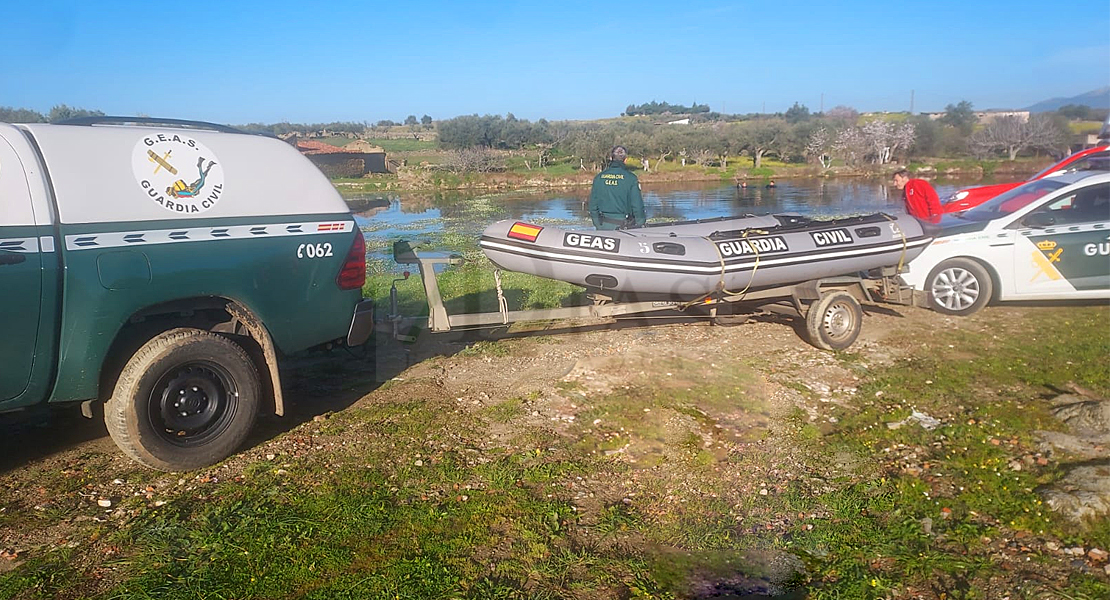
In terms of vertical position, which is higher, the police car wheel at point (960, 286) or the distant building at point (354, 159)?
the distant building at point (354, 159)

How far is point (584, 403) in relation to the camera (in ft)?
18.6

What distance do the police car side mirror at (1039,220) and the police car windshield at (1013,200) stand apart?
0.17 meters

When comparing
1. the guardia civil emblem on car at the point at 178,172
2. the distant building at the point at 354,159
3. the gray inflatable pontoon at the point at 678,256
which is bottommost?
the gray inflatable pontoon at the point at 678,256

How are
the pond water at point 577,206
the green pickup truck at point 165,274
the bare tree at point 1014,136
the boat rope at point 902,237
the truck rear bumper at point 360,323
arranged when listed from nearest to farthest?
the green pickup truck at point 165,274 < the truck rear bumper at point 360,323 < the boat rope at point 902,237 < the pond water at point 577,206 < the bare tree at point 1014,136

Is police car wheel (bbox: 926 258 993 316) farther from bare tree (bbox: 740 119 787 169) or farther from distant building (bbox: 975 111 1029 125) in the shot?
bare tree (bbox: 740 119 787 169)

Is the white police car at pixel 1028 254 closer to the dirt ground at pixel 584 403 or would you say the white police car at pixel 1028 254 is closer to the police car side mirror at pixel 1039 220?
the police car side mirror at pixel 1039 220

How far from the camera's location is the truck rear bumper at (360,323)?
5176 millimetres

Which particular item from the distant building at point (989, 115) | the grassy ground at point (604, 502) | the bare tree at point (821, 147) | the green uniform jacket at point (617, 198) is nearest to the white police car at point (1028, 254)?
the grassy ground at point (604, 502)

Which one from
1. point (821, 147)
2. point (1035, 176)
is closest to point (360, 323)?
point (1035, 176)

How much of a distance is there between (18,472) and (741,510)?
169 inches

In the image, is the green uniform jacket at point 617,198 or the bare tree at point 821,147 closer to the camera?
the green uniform jacket at point 617,198

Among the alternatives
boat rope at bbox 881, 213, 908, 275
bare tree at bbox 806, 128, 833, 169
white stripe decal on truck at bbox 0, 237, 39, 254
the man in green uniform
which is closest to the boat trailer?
boat rope at bbox 881, 213, 908, 275

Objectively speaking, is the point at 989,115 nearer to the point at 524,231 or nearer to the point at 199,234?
the point at 524,231

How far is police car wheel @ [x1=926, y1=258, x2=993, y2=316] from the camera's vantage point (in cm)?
842
